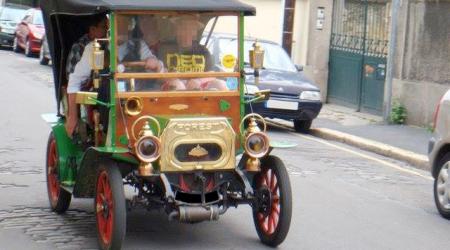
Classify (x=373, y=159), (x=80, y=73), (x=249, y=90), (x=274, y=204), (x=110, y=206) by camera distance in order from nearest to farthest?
(x=110, y=206) < (x=274, y=204) < (x=80, y=73) < (x=373, y=159) < (x=249, y=90)

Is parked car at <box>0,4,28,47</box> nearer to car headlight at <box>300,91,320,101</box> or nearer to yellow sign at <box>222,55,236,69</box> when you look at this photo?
car headlight at <box>300,91,320,101</box>

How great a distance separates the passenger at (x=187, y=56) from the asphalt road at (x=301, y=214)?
1278 millimetres

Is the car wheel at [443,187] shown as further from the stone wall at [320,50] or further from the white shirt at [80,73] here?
the stone wall at [320,50]

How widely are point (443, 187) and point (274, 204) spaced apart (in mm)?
2592

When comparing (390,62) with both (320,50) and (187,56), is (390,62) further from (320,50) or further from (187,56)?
(187,56)

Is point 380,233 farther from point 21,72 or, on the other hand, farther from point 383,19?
point 21,72

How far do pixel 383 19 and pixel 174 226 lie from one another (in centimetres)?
1242

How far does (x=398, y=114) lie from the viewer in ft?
61.1

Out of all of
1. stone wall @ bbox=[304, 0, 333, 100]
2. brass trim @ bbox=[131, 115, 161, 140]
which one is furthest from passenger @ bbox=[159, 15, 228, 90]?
stone wall @ bbox=[304, 0, 333, 100]

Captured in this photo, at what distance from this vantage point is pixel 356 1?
21.4 meters

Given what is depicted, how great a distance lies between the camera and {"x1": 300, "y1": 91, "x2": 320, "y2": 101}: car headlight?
1711 centimetres

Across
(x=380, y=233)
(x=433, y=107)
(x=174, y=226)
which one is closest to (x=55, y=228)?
(x=174, y=226)

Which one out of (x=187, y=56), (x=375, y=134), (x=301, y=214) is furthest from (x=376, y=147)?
(x=187, y=56)

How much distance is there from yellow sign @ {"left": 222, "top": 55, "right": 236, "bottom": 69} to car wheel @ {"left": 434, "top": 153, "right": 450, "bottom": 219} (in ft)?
8.91
